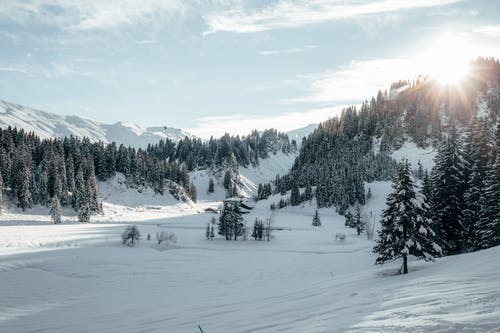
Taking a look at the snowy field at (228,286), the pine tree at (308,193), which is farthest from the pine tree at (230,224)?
the pine tree at (308,193)

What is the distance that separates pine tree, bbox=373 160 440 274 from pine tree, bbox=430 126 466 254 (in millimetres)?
7551

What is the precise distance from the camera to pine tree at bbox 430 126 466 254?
39.1 meters

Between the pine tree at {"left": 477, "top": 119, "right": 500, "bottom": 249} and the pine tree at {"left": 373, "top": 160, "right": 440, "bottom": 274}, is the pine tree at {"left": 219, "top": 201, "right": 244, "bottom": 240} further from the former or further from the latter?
the pine tree at {"left": 477, "top": 119, "right": 500, "bottom": 249}

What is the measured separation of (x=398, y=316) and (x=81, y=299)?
32.0 metres

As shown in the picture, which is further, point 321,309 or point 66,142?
point 66,142

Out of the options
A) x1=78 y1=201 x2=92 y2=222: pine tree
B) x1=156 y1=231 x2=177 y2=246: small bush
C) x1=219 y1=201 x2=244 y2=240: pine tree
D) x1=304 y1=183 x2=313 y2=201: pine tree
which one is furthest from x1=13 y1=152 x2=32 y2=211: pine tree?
x1=304 y1=183 x2=313 y2=201: pine tree

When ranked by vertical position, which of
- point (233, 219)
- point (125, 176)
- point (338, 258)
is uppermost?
point (125, 176)

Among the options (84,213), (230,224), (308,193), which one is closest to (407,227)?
(230,224)

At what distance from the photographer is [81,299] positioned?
116 ft

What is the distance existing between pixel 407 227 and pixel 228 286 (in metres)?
19.5

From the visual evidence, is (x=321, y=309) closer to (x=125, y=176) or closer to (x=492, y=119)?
(x=125, y=176)

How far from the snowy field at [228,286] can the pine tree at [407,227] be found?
5.23ft

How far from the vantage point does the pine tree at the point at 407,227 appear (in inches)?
1240

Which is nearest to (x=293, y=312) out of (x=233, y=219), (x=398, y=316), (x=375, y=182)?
(x=398, y=316)
